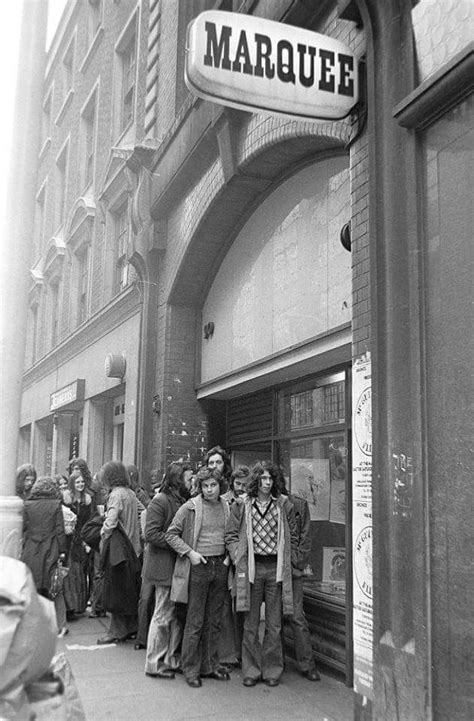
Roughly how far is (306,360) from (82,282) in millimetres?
11802

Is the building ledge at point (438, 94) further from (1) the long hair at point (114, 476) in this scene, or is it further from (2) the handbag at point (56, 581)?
(2) the handbag at point (56, 581)

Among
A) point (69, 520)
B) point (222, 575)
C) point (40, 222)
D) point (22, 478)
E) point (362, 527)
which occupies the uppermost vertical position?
point (40, 222)

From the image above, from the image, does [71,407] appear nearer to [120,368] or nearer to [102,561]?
[120,368]

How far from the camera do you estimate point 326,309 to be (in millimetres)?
6965

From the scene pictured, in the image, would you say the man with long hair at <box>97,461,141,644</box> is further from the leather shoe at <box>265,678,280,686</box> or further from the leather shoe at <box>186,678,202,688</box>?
the leather shoe at <box>265,678,280,686</box>

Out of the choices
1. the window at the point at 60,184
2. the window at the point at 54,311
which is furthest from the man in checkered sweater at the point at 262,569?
the window at the point at 60,184

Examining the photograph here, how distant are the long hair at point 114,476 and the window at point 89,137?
1117cm

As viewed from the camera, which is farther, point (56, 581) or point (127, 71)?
point (127, 71)

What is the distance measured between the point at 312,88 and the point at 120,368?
806 centimetres

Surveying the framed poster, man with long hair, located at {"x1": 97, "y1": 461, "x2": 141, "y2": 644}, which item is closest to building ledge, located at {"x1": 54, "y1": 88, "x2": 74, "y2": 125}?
man with long hair, located at {"x1": 97, "y1": 461, "x2": 141, "y2": 644}

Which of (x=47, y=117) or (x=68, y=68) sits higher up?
(x=68, y=68)

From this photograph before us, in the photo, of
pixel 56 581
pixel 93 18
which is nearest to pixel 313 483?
pixel 56 581

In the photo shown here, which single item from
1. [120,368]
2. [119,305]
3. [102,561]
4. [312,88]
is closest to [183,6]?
[119,305]

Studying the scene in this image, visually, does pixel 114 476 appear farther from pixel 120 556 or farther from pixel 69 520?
pixel 69 520
